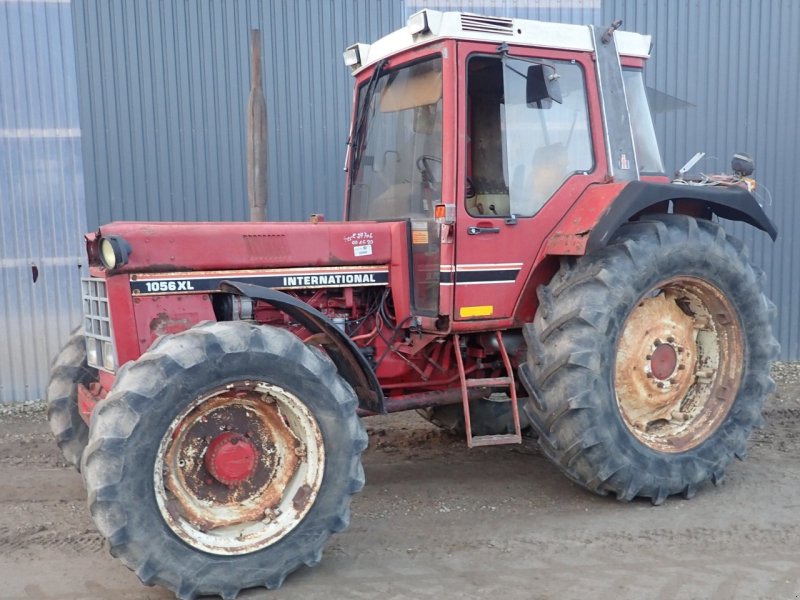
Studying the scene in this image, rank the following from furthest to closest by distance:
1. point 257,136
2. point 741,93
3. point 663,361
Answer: point 741,93, point 257,136, point 663,361

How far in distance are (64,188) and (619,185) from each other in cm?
529

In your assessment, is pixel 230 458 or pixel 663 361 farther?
pixel 663 361

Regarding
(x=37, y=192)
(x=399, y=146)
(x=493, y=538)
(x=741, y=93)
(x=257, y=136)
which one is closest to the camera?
(x=493, y=538)

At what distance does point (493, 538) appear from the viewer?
13.0 ft

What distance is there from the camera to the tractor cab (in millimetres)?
4074

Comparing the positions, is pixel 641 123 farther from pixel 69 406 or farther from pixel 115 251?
pixel 69 406

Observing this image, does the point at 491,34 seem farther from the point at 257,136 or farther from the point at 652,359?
the point at 652,359

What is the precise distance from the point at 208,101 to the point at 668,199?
4758 mm

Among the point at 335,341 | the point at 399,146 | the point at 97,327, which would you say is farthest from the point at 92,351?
the point at 399,146

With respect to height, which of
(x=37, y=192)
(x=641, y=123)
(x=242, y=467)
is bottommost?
(x=242, y=467)

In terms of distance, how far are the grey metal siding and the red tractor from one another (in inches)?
147

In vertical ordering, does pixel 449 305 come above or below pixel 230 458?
above

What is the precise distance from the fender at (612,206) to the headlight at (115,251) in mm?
2240

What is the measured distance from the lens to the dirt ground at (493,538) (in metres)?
3.41
